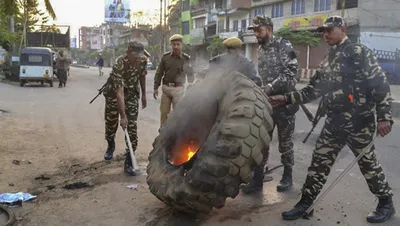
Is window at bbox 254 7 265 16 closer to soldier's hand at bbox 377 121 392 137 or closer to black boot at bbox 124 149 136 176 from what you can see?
black boot at bbox 124 149 136 176

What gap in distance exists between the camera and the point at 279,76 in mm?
4633

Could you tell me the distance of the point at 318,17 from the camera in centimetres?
3011

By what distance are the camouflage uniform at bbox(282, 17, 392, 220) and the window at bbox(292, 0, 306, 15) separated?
29661mm

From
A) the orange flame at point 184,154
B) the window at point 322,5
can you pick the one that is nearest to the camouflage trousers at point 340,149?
the orange flame at point 184,154

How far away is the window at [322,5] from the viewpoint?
2945 cm

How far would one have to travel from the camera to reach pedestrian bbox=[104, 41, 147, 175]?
5438 mm

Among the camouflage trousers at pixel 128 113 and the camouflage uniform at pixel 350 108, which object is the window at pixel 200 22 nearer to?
the camouflage trousers at pixel 128 113

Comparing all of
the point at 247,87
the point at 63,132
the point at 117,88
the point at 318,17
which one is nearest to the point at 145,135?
the point at 63,132

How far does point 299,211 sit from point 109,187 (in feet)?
7.33

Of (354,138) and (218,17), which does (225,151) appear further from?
(218,17)

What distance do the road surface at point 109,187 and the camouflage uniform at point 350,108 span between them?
1.30 ft

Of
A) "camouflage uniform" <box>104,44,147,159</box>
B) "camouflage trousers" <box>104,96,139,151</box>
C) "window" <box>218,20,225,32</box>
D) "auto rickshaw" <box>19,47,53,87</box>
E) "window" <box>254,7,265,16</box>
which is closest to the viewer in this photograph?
"camouflage uniform" <box>104,44,147,159</box>

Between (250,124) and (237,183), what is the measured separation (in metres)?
0.51

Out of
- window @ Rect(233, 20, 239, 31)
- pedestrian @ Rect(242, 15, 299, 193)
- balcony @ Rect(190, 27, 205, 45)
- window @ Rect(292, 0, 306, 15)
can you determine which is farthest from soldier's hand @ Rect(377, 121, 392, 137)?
balcony @ Rect(190, 27, 205, 45)
